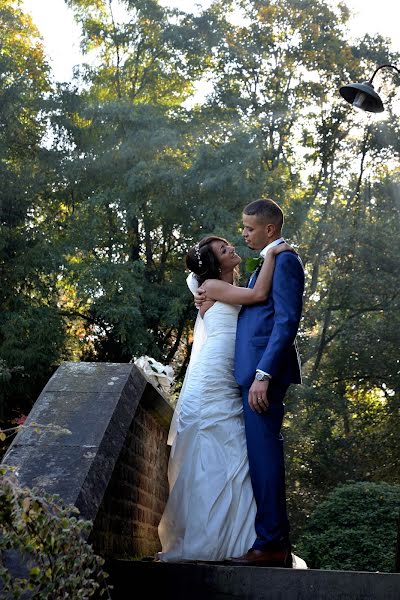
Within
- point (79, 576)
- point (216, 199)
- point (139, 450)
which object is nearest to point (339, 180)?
point (216, 199)

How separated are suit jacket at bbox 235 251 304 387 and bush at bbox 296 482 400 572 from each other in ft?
25.2

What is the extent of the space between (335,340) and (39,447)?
68.3 feet

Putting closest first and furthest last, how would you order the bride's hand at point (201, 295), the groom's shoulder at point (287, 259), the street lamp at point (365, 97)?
1. the groom's shoulder at point (287, 259)
2. the bride's hand at point (201, 295)
3. the street lamp at point (365, 97)

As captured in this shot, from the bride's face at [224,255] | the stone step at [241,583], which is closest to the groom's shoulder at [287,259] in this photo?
the bride's face at [224,255]

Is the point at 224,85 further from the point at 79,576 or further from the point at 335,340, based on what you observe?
the point at 79,576

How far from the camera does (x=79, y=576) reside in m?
3.24

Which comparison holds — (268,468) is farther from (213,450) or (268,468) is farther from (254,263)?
(254,263)

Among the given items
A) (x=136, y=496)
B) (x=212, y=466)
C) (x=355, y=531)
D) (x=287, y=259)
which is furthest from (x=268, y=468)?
(x=355, y=531)

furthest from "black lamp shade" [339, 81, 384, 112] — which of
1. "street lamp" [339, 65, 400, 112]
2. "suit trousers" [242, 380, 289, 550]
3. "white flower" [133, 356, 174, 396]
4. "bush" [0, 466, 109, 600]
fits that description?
"bush" [0, 466, 109, 600]

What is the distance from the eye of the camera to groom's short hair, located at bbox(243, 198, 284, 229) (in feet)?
17.9

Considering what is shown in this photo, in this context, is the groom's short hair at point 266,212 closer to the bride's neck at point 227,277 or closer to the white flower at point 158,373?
the bride's neck at point 227,277

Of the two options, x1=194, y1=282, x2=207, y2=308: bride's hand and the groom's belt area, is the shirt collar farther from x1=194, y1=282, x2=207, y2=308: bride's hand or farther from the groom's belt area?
the groom's belt area

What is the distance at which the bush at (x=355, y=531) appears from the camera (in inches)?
496

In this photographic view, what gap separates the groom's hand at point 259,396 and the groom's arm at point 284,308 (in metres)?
0.07
